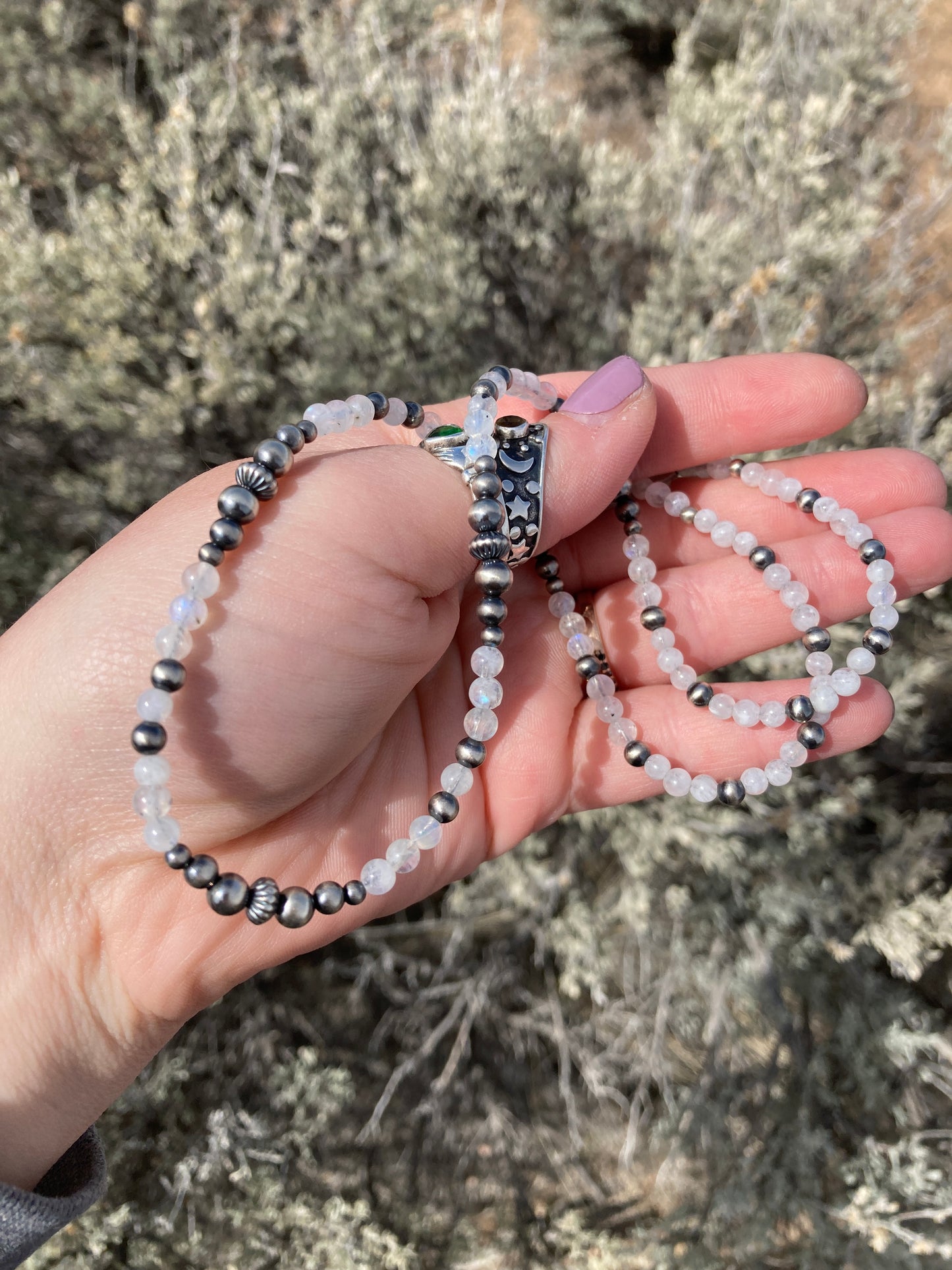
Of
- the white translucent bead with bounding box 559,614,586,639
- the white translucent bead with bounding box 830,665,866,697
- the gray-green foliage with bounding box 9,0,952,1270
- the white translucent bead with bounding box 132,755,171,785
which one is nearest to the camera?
the white translucent bead with bounding box 132,755,171,785

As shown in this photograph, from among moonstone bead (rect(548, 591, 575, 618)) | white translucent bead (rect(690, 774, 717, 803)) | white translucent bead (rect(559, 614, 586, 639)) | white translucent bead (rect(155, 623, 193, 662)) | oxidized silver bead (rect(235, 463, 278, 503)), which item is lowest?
white translucent bead (rect(690, 774, 717, 803))

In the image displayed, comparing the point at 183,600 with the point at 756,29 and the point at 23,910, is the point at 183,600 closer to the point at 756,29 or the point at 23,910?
the point at 23,910

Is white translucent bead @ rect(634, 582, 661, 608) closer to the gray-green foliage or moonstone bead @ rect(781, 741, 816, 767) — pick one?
moonstone bead @ rect(781, 741, 816, 767)

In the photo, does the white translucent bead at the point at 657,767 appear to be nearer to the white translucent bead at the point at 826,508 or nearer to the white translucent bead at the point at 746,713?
the white translucent bead at the point at 746,713

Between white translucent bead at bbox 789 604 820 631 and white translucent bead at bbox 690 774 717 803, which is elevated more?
white translucent bead at bbox 789 604 820 631

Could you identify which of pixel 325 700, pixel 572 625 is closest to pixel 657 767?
pixel 572 625

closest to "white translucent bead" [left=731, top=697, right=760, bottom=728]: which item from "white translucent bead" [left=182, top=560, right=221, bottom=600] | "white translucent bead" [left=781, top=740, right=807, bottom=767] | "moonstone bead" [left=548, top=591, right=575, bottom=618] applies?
"white translucent bead" [left=781, top=740, right=807, bottom=767]

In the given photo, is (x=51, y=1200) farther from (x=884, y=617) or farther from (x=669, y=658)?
(x=884, y=617)
